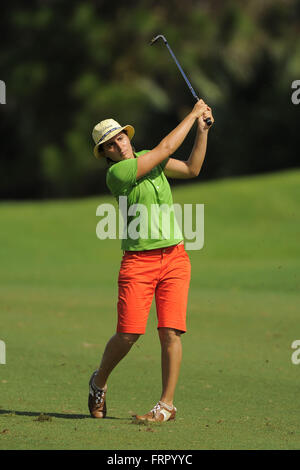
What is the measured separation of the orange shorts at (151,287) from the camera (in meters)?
6.97

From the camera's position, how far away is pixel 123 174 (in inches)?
269

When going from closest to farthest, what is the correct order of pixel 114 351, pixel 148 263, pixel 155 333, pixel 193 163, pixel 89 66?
pixel 148 263
pixel 114 351
pixel 193 163
pixel 155 333
pixel 89 66

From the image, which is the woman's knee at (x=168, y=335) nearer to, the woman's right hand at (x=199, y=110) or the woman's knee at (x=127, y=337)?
the woman's knee at (x=127, y=337)

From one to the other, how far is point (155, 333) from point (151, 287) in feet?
18.8

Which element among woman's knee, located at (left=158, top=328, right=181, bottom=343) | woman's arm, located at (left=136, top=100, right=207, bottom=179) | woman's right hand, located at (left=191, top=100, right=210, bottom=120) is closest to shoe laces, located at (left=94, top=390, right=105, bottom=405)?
woman's knee, located at (left=158, top=328, right=181, bottom=343)

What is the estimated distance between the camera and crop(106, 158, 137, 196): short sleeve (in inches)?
269

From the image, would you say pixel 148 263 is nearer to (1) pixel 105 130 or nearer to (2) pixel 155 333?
(1) pixel 105 130

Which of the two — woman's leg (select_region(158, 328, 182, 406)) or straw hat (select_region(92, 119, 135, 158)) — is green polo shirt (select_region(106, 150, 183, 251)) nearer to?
straw hat (select_region(92, 119, 135, 158))

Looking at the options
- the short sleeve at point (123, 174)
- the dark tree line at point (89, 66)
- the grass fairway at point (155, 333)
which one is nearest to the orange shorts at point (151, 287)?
the short sleeve at point (123, 174)

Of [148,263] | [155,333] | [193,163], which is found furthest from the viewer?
[155,333]

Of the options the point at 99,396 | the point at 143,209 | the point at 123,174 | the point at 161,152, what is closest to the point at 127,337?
the point at 99,396

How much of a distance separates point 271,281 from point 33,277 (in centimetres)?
454

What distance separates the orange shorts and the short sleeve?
0.49 metres

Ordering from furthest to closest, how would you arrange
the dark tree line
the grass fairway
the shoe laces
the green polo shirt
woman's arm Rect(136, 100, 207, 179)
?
the dark tree line
the shoe laces
the green polo shirt
woman's arm Rect(136, 100, 207, 179)
the grass fairway
